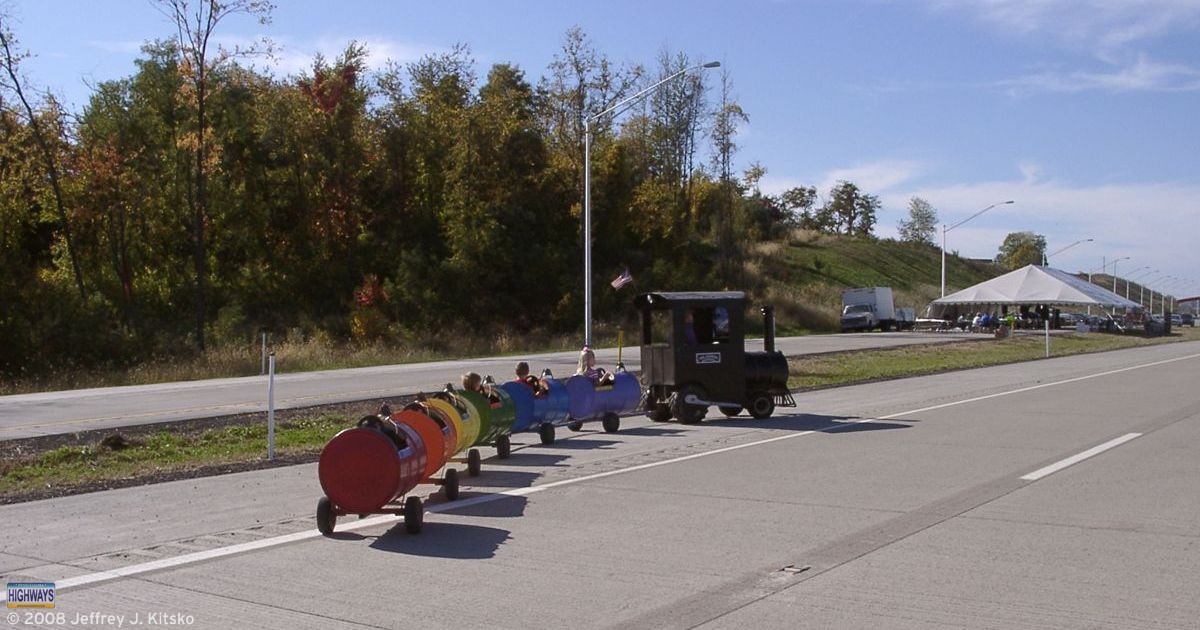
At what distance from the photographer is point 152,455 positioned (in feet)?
51.5

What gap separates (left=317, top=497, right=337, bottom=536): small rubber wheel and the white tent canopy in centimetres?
6746

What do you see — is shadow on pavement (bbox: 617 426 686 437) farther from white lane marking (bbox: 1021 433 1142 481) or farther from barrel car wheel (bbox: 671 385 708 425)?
white lane marking (bbox: 1021 433 1142 481)

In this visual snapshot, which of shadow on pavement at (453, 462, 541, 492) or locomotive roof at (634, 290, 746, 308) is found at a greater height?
locomotive roof at (634, 290, 746, 308)

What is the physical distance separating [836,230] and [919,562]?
13267 cm

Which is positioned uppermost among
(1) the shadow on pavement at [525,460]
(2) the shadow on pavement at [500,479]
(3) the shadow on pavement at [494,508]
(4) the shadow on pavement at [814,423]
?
(4) the shadow on pavement at [814,423]

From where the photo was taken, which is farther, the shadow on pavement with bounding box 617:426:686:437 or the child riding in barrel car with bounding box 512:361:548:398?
the shadow on pavement with bounding box 617:426:686:437

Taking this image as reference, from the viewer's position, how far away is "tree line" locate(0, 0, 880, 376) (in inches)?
2015

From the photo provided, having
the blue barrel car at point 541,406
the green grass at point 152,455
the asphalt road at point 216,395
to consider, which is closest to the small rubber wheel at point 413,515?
the green grass at point 152,455

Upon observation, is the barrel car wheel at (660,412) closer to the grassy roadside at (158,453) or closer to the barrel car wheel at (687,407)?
the barrel car wheel at (687,407)

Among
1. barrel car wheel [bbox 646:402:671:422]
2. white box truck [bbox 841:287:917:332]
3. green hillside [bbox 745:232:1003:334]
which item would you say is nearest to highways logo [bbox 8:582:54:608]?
barrel car wheel [bbox 646:402:671:422]

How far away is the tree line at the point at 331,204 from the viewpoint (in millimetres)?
51188

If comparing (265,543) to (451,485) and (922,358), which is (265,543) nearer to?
(451,485)

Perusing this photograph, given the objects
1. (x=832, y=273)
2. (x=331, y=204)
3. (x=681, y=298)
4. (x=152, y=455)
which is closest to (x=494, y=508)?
(x=152, y=455)

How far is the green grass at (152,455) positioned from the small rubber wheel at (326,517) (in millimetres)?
4509
